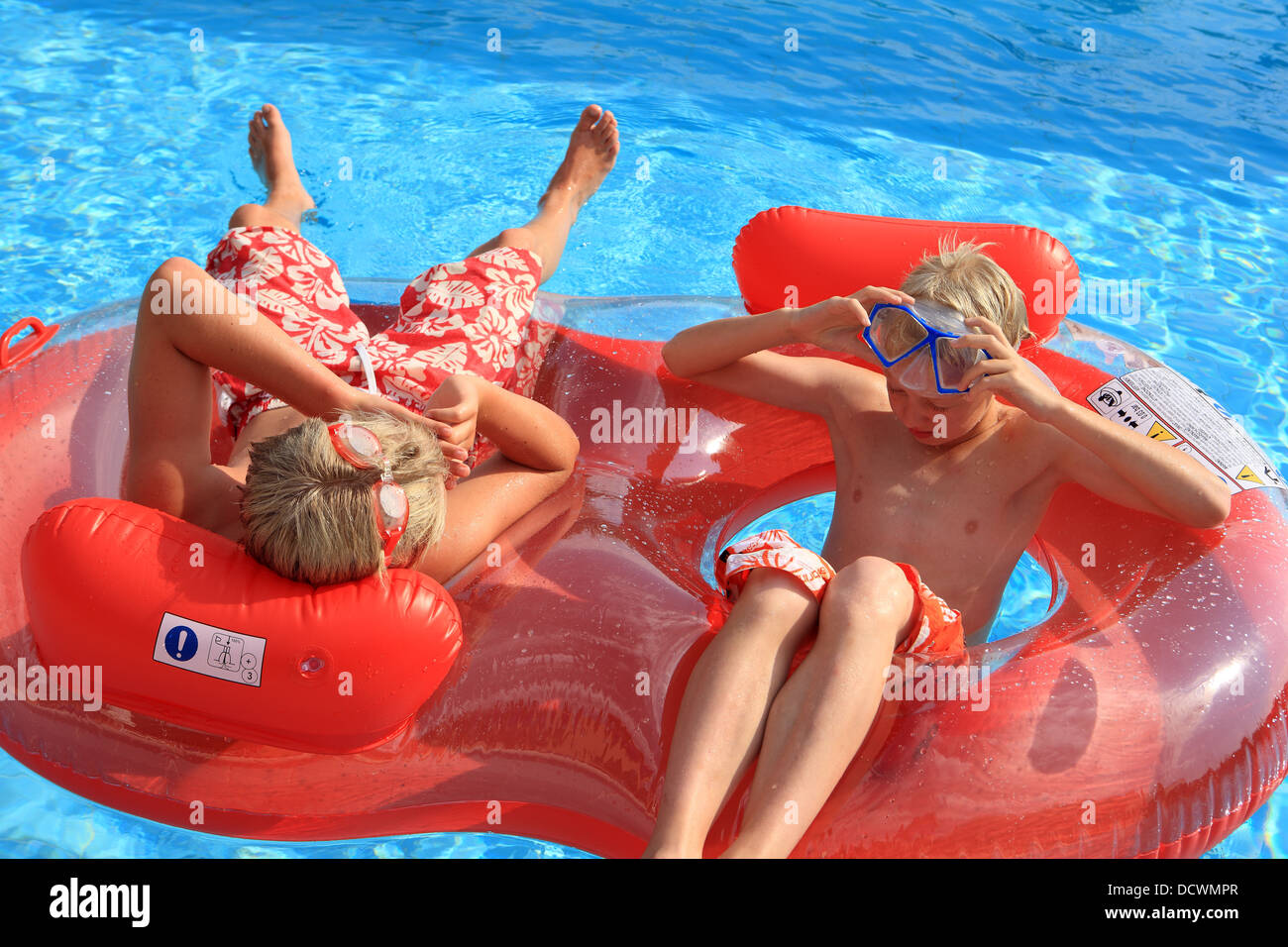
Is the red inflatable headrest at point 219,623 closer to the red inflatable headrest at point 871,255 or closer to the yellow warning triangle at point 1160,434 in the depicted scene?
the red inflatable headrest at point 871,255

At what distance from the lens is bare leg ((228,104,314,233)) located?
370 cm

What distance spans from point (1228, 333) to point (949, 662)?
3.05 m

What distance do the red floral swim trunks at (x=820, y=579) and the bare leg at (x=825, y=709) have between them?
5 centimetres

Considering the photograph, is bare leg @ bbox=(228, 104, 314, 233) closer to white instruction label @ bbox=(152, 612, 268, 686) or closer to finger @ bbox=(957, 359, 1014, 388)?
white instruction label @ bbox=(152, 612, 268, 686)

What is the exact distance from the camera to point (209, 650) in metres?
2.08

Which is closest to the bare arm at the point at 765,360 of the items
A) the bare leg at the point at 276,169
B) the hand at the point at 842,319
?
the hand at the point at 842,319

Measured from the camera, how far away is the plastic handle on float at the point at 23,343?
278 cm

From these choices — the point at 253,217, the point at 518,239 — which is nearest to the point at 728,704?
the point at 518,239

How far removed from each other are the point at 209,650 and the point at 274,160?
229cm

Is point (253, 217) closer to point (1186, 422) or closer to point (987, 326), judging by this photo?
point (987, 326)

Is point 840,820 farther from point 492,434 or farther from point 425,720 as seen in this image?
point 492,434

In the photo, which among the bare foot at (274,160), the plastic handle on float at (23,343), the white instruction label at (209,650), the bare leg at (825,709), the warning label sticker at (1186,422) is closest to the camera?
the bare leg at (825,709)

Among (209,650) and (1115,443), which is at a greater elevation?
(1115,443)

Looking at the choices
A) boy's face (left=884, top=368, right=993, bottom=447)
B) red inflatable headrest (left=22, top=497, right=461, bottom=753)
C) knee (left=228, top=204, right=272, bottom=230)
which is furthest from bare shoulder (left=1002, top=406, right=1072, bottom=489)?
knee (left=228, top=204, right=272, bottom=230)
